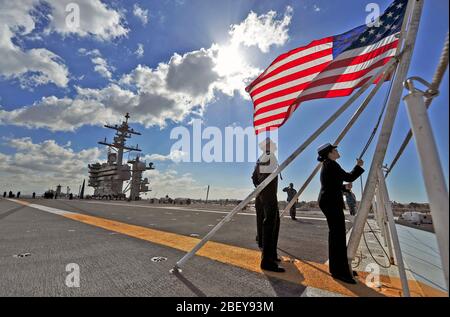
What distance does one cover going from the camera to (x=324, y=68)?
3.76 metres

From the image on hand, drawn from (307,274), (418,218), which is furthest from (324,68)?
(418,218)

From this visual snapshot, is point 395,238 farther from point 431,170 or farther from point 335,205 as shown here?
point 431,170

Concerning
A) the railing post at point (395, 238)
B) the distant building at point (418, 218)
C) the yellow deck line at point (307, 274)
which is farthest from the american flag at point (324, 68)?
the distant building at point (418, 218)

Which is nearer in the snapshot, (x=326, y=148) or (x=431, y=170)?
(x=431, y=170)

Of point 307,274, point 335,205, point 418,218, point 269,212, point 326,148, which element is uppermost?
point 326,148

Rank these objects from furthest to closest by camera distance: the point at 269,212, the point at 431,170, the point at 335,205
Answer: the point at 269,212
the point at 335,205
the point at 431,170

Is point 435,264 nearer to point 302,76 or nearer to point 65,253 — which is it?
point 302,76

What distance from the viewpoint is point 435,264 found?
2680mm

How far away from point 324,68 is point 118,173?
54.5 metres

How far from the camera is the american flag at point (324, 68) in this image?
3215 millimetres

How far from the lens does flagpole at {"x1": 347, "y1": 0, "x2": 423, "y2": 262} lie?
2502mm

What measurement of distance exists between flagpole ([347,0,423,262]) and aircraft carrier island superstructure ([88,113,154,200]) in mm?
53029

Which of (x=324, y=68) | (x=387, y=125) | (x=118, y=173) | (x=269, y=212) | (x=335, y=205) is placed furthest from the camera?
(x=118, y=173)

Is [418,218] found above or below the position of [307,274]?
above
